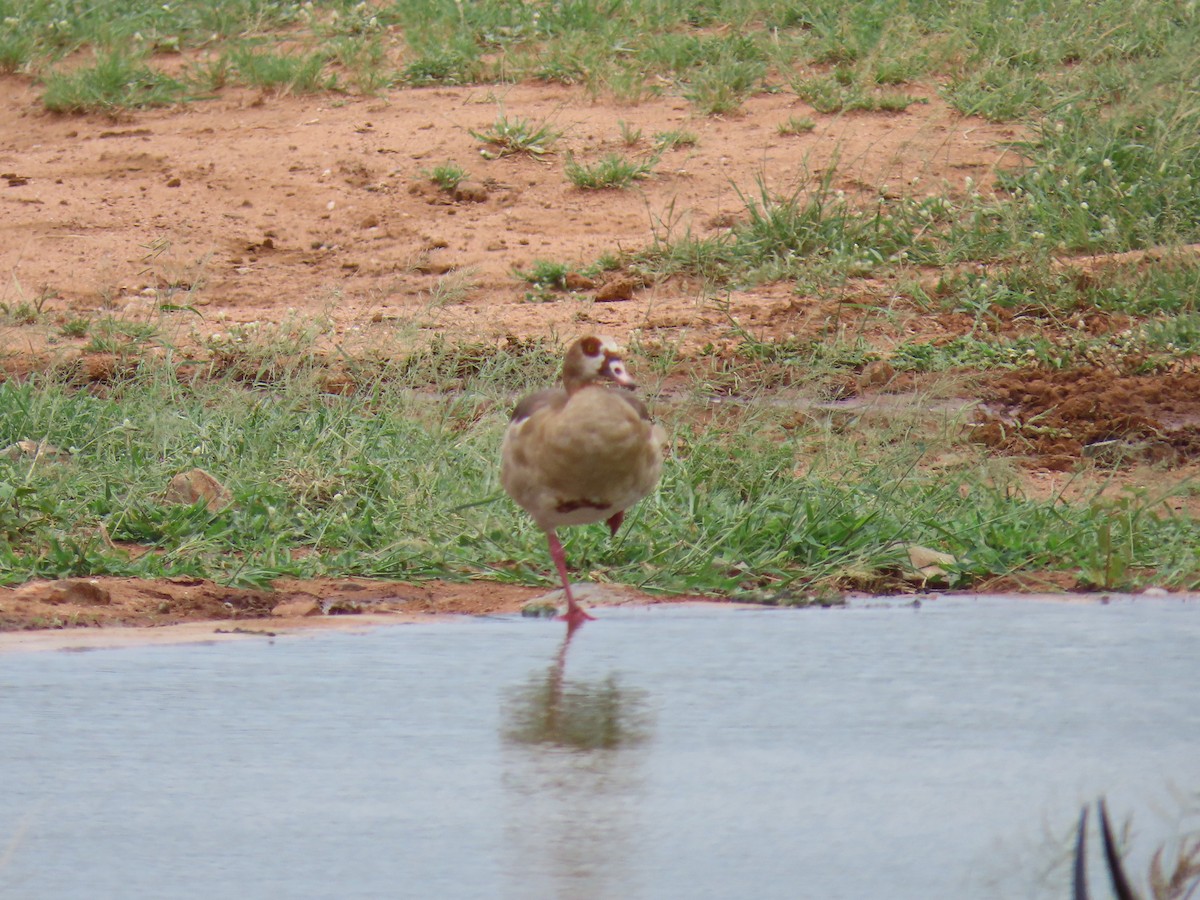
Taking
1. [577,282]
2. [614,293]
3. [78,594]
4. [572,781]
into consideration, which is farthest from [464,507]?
[577,282]

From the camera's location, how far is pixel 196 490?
6.41 meters

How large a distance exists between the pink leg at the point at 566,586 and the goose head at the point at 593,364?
0.44m

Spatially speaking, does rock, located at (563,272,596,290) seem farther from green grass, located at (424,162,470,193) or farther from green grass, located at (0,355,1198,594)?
green grass, located at (0,355,1198,594)

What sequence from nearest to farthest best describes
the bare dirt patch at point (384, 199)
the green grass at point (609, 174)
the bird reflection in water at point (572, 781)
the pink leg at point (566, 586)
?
the bird reflection in water at point (572, 781), the pink leg at point (566, 586), the bare dirt patch at point (384, 199), the green grass at point (609, 174)

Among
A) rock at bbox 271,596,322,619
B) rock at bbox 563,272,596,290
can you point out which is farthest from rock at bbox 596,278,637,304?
rock at bbox 271,596,322,619

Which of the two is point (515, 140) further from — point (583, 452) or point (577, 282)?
point (583, 452)

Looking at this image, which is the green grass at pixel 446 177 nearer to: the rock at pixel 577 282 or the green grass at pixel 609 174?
the green grass at pixel 609 174

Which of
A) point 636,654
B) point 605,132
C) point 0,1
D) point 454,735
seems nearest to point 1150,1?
point 605,132

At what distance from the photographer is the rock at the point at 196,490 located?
21.0 ft

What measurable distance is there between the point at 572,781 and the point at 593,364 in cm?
201

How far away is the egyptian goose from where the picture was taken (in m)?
5.09

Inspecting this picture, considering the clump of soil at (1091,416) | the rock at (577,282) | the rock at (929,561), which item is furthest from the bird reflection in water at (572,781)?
the rock at (577,282)

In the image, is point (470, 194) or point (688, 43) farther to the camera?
point (688, 43)

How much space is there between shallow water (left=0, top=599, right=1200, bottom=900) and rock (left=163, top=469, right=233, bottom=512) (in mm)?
1771
